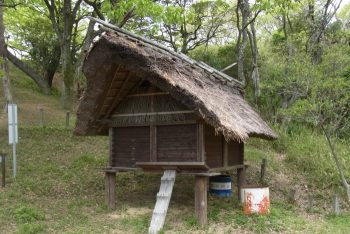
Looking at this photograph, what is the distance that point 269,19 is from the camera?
29.7 metres

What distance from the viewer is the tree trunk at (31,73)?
24516mm

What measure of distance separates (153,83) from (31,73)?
18430 millimetres

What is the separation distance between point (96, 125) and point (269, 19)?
21.8m

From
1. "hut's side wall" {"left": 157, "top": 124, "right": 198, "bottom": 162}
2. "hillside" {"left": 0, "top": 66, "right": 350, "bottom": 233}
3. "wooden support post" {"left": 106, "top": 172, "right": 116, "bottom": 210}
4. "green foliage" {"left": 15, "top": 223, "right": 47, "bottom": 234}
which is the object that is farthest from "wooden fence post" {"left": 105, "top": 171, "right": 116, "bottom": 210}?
"green foliage" {"left": 15, "top": 223, "right": 47, "bottom": 234}

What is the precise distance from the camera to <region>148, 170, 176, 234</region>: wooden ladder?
8673 millimetres

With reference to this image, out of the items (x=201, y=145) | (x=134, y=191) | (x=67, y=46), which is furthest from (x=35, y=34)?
(x=201, y=145)

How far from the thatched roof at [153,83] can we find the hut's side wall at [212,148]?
2.22ft

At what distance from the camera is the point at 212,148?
10047mm

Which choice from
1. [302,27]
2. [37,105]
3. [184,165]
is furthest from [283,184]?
[37,105]

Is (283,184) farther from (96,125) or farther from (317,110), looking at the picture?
(96,125)

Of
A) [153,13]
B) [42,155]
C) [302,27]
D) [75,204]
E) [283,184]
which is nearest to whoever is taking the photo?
[75,204]

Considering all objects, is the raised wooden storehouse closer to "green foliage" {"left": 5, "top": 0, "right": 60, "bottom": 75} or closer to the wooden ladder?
the wooden ladder

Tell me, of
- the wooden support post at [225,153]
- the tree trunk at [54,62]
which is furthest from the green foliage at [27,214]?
the tree trunk at [54,62]

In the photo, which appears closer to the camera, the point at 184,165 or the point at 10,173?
the point at 184,165
